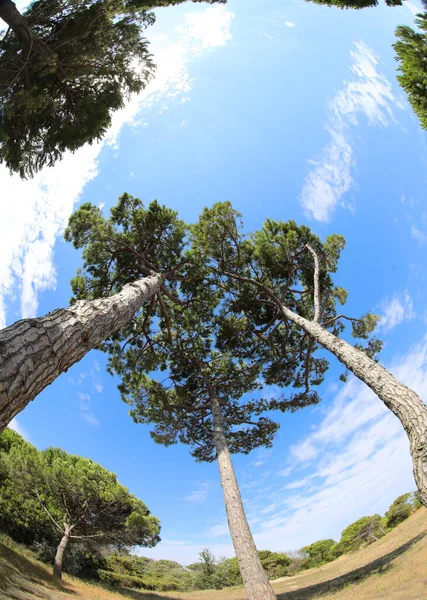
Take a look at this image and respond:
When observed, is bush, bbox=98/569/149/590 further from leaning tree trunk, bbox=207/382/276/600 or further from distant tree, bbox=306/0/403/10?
distant tree, bbox=306/0/403/10

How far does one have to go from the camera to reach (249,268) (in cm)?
1031

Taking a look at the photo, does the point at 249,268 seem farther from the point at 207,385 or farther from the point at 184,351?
the point at 207,385

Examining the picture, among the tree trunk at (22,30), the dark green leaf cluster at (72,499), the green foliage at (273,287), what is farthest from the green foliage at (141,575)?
the tree trunk at (22,30)

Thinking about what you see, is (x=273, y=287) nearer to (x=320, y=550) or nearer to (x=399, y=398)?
(x=399, y=398)

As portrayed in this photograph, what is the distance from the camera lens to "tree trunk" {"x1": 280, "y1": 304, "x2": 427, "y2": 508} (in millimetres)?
3102

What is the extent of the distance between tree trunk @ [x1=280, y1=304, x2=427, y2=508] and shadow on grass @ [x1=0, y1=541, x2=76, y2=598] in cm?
1050

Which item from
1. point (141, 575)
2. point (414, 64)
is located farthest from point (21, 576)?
point (141, 575)

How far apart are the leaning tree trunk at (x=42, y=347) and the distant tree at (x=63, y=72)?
519 centimetres

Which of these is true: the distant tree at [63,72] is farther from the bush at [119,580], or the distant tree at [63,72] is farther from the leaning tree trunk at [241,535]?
the bush at [119,580]

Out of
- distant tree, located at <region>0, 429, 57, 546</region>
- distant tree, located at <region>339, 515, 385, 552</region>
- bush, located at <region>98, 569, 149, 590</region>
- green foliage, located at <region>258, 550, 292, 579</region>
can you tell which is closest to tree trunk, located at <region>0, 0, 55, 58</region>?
distant tree, located at <region>0, 429, 57, 546</region>

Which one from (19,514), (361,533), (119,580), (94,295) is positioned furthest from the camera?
(361,533)

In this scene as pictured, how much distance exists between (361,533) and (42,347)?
149ft

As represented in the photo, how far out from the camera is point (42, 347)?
2559 mm

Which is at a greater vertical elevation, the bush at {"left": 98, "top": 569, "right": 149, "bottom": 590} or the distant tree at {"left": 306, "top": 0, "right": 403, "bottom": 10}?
the distant tree at {"left": 306, "top": 0, "right": 403, "bottom": 10}
